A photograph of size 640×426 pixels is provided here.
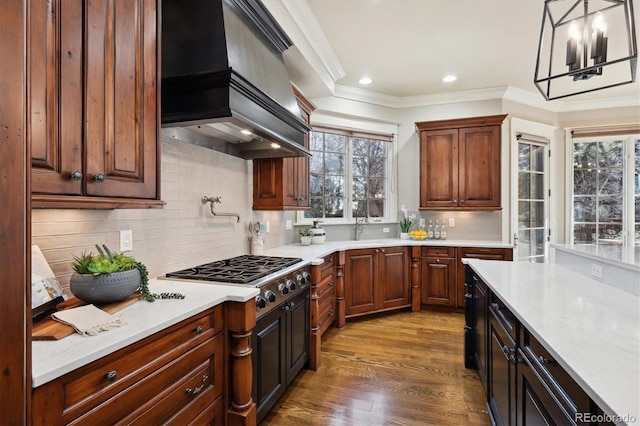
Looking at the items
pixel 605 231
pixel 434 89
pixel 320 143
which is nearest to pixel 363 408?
pixel 320 143

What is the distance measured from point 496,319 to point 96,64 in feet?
7.37

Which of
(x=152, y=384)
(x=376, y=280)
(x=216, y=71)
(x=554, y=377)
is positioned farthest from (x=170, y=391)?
(x=376, y=280)

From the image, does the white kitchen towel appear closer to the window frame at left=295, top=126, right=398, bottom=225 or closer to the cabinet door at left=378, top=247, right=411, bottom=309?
the window frame at left=295, top=126, right=398, bottom=225

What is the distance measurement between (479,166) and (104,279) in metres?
4.31

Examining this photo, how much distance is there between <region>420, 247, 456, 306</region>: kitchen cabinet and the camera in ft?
13.8

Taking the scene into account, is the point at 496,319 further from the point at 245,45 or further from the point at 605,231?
the point at 605,231

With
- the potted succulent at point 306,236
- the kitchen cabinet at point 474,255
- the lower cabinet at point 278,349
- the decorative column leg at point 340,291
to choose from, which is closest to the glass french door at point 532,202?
the kitchen cabinet at point 474,255

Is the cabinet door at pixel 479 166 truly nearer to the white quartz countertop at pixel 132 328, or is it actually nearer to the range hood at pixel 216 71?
the range hood at pixel 216 71

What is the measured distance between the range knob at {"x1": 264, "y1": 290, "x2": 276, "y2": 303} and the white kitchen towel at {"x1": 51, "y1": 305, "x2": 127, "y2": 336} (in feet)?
2.81

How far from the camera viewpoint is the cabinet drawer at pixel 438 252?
423 centimetres

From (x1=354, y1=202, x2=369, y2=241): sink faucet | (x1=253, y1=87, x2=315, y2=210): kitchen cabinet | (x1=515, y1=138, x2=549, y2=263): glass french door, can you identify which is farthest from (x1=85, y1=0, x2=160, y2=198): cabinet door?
(x1=515, y1=138, x2=549, y2=263): glass french door

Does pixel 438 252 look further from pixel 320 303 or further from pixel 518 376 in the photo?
pixel 518 376

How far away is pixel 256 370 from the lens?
1893 millimetres

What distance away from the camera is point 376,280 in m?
4.04
